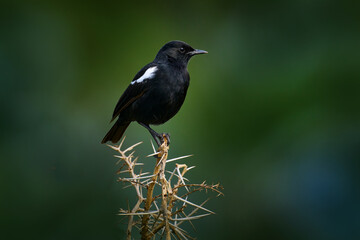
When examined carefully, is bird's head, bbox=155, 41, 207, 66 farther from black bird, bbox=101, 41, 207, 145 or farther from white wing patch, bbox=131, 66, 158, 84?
white wing patch, bbox=131, 66, 158, 84

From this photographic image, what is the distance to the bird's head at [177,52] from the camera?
397cm

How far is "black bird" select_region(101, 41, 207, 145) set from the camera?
3662mm

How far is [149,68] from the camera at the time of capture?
12.7 feet

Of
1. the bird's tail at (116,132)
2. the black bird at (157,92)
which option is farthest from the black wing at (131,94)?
the bird's tail at (116,132)

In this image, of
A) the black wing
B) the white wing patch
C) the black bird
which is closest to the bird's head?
the black bird

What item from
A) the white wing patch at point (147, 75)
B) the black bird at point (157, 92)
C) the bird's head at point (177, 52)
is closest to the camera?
the black bird at point (157, 92)

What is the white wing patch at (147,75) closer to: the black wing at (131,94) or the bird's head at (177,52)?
the black wing at (131,94)

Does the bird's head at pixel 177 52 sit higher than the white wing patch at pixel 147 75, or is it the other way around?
the bird's head at pixel 177 52

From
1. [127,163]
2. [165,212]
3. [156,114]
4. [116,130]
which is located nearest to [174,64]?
[156,114]

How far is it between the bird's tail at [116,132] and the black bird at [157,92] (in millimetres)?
78

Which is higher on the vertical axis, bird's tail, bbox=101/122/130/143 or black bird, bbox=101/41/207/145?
black bird, bbox=101/41/207/145

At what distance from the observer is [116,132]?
4117mm

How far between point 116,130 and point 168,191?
2474mm

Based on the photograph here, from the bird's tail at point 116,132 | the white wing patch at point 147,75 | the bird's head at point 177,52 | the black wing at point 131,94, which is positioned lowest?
the bird's tail at point 116,132
